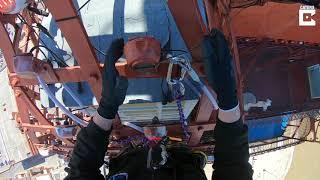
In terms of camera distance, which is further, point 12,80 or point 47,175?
point 47,175

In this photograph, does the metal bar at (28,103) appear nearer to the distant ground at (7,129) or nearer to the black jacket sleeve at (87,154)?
the black jacket sleeve at (87,154)

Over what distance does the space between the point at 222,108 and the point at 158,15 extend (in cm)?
261

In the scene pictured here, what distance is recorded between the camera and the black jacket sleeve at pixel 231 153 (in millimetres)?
3971

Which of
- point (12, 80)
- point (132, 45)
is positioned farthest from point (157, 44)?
point (12, 80)

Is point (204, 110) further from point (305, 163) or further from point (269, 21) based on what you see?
point (305, 163)

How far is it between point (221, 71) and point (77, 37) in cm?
172

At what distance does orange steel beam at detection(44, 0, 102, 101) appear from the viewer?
472 centimetres

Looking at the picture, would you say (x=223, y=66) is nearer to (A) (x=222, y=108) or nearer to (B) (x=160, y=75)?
(A) (x=222, y=108)

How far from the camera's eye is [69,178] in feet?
14.1

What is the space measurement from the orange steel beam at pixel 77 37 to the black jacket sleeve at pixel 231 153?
6.02 feet

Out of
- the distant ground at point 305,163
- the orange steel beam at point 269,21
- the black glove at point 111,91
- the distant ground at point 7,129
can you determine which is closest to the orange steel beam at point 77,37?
the black glove at point 111,91

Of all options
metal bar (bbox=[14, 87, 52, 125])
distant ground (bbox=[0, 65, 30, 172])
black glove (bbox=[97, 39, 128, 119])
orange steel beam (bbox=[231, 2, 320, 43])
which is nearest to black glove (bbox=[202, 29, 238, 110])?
black glove (bbox=[97, 39, 128, 119])

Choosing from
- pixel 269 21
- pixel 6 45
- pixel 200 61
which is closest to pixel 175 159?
pixel 200 61

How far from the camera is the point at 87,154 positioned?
4316 mm
